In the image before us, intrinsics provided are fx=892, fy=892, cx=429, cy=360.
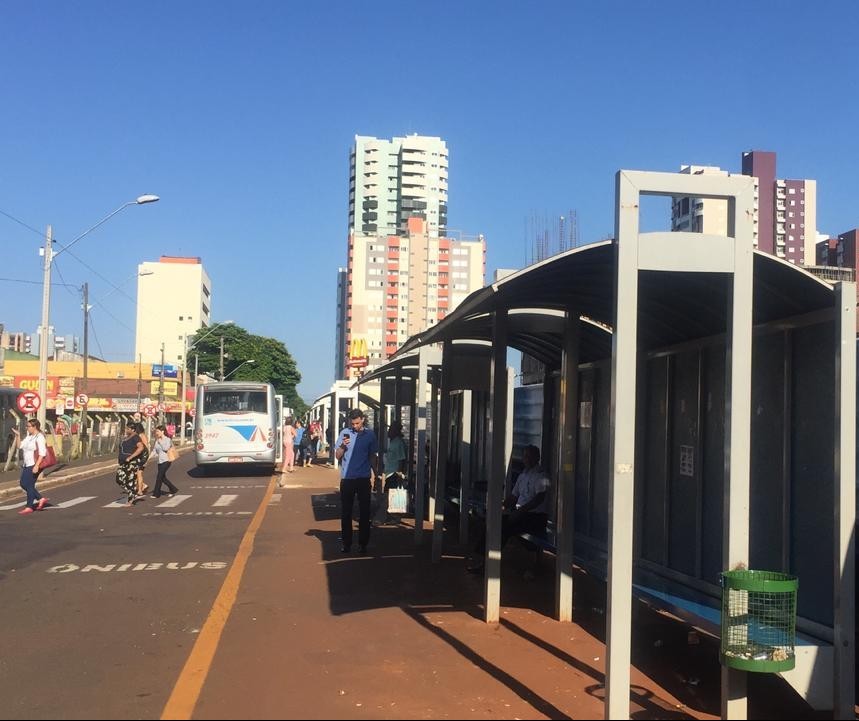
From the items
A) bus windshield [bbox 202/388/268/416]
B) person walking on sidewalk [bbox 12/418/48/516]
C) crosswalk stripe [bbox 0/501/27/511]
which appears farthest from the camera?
bus windshield [bbox 202/388/268/416]

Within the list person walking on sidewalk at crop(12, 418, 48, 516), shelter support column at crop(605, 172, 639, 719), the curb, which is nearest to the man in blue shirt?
shelter support column at crop(605, 172, 639, 719)

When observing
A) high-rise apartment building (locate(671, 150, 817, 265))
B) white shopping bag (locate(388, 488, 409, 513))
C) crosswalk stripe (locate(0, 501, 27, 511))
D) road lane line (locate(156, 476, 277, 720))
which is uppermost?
high-rise apartment building (locate(671, 150, 817, 265))

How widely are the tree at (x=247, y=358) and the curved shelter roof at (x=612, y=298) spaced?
8433 centimetres

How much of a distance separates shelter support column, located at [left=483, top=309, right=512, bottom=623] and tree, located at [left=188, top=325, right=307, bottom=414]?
8472cm

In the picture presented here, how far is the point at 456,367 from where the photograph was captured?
33.1ft

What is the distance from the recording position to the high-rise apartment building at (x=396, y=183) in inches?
6216

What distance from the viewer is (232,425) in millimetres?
28297

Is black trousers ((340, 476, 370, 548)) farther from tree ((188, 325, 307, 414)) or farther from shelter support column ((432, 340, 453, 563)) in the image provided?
tree ((188, 325, 307, 414))

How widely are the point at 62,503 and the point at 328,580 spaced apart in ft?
37.8

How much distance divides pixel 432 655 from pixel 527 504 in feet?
10.0

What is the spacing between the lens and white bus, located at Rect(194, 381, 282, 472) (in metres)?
28.2

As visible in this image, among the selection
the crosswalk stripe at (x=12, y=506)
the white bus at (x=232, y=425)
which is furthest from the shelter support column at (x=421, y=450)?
the white bus at (x=232, y=425)

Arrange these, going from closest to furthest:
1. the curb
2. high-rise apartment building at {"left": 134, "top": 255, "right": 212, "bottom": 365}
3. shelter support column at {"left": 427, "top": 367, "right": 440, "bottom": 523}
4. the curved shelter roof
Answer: the curved shelter roof < shelter support column at {"left": 427, "top": 367, "right": 440, "bottom": 523} < the curb < high-rise apartment building at {"left": 134, "top": 255, "right": 212, "bottom": 365}

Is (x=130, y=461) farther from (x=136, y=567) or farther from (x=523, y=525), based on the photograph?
(x=523, y=525)
